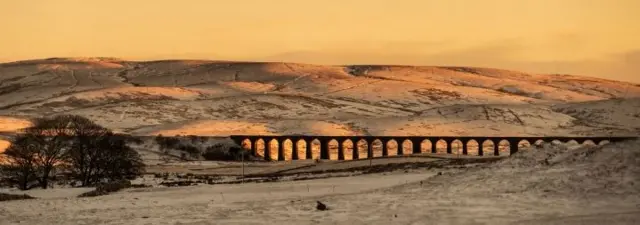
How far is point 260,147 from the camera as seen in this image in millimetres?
134000

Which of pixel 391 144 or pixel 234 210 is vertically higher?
pixel 234 210

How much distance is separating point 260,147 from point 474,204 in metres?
113

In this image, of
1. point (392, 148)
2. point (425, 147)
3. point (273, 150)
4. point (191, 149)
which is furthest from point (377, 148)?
point (191, 149)

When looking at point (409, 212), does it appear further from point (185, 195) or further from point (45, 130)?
point (45, 130)

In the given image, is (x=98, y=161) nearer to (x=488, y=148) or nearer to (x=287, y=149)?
(x=287, y=149)

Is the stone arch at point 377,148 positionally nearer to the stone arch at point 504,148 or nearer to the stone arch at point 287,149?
the stone arch at point 287,149

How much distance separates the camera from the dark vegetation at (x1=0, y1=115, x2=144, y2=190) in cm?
5638

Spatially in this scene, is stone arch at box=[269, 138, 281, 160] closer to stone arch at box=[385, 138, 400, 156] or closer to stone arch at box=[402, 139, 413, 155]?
stone arch at box=[385, 138, 400, 156]

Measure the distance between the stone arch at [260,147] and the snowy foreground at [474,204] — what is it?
96366 mm

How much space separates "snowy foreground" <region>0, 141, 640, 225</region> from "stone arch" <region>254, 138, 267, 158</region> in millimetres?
96366

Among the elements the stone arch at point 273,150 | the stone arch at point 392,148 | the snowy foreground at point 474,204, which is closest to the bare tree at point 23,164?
the snowy foreground at point 474,204

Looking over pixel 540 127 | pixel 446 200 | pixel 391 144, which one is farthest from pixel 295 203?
pixel 540 127

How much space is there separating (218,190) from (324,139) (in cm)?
9131

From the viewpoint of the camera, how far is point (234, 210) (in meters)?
23.7
